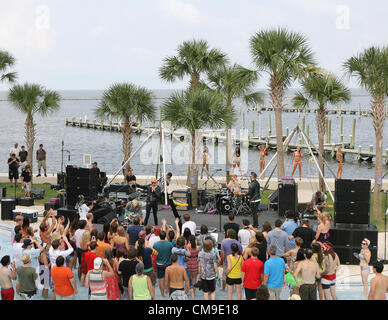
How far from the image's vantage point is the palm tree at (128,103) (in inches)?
851

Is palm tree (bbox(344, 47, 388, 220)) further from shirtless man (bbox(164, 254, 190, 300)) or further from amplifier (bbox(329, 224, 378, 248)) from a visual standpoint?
shirtless man (bbox(164, 254, 190, 300))

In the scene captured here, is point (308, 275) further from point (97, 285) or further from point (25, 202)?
point (25, 202)

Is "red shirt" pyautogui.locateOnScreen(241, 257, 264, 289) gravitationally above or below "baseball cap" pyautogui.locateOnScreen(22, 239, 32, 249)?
below

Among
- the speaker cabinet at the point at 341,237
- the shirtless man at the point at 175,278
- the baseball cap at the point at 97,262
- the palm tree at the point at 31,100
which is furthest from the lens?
the palm tree at the point at 31,100

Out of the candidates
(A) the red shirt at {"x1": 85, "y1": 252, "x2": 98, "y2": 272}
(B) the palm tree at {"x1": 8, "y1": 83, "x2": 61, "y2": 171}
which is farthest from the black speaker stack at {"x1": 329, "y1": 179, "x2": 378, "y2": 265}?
(B) the palm tree at {"x1": 8, "y1": 83, "x2": 61, "y2": 171}

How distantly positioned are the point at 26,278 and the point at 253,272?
3757mm

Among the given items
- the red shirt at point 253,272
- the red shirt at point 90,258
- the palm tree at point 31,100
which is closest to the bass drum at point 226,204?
the red shirt at point 90,258

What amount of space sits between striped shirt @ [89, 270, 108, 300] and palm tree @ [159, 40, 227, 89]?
13682 millimetres

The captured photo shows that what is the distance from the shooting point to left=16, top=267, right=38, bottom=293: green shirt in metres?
9.09

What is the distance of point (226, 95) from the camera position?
70.6 feet

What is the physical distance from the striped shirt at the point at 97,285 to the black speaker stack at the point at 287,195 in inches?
348

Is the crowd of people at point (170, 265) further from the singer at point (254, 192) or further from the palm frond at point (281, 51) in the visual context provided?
the palm frond at point (281, 51)

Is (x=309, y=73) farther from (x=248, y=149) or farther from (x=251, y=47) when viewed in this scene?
(x=248, y=149)
